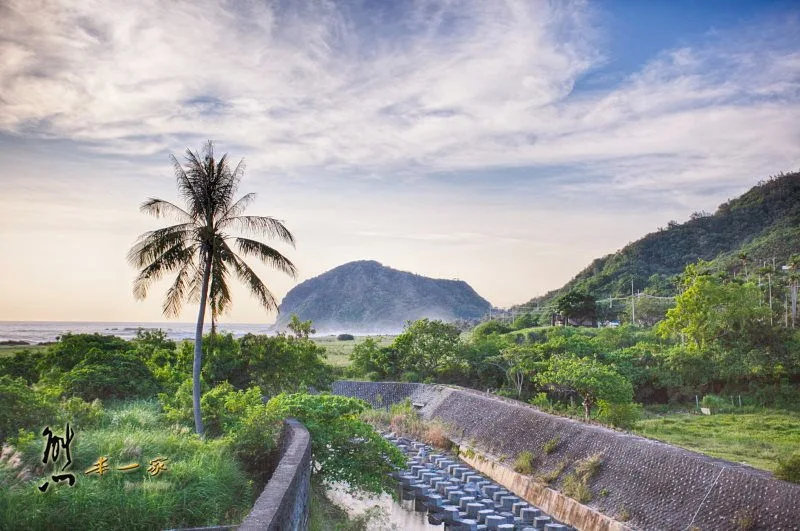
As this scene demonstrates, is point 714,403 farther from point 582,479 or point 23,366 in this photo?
point 23,366

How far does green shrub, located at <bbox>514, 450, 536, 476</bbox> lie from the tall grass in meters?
9.69

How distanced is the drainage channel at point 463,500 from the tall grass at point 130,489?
6229mm

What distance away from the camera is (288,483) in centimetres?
1048

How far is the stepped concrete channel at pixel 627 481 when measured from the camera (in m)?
13.0

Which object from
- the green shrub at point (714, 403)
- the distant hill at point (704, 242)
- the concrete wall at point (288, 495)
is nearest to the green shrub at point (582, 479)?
the concrete wall at point (288, 495)

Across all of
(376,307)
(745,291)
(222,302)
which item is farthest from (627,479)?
(376,307)

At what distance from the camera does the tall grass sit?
9734mm

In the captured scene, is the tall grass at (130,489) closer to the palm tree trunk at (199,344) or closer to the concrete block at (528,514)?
the palm tree trunk at (199,344)

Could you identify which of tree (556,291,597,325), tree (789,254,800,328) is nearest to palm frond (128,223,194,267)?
tree (789,254,800,328)

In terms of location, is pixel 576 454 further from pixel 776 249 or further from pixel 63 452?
pixel 776 249

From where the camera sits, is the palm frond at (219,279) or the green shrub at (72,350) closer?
the palm frond at (219,279)

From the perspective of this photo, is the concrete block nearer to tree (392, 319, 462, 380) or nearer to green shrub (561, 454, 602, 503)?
green shrub (561, 454, 602, 503)

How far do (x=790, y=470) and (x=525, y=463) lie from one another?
8463mm

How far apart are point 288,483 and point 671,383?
3575cm
